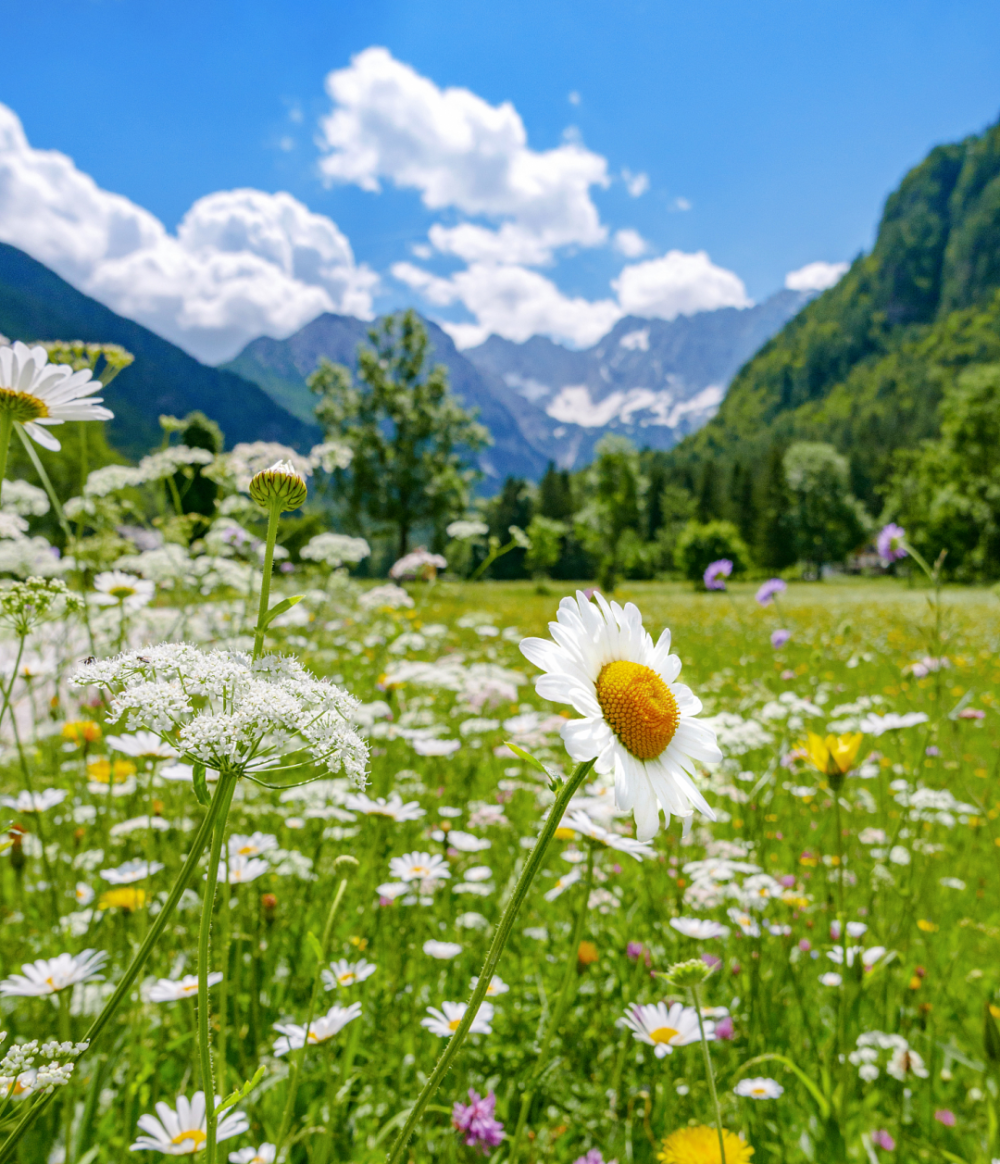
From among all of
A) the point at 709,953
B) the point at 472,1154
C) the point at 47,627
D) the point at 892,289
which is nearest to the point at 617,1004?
the point at 709,953

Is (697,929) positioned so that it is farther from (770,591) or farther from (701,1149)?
(770,591)

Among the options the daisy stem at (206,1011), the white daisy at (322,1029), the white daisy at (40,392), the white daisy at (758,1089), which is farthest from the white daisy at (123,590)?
the white daisy at (758,1089)

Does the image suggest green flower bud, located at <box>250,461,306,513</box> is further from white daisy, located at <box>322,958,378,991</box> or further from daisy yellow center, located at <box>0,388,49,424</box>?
white daisy, located at <box>322,958,378,991</box>

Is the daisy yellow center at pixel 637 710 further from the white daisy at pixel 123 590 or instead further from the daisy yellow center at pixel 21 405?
the white daisy at pixel 123 590

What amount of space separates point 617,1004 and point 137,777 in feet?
5.75

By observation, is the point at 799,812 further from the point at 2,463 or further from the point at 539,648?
the point at 2,463

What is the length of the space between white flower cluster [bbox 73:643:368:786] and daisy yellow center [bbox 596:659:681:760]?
0.33 metres

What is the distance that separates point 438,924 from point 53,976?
1.41 metres

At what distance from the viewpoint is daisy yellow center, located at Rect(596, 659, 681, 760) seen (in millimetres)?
889

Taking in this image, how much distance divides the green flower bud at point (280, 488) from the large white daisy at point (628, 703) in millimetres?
335

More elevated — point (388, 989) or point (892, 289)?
point (892, 289)

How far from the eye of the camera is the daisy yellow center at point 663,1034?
5.15 feet

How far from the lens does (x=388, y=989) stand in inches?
85.4

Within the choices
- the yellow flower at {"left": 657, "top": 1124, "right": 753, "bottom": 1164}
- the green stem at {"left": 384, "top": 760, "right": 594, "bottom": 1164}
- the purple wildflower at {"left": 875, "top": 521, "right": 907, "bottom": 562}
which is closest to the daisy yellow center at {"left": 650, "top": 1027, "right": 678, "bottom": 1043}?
the yellow flower at {"left": 657, "top": 1124, "right": 753, "bottom": 1164}
